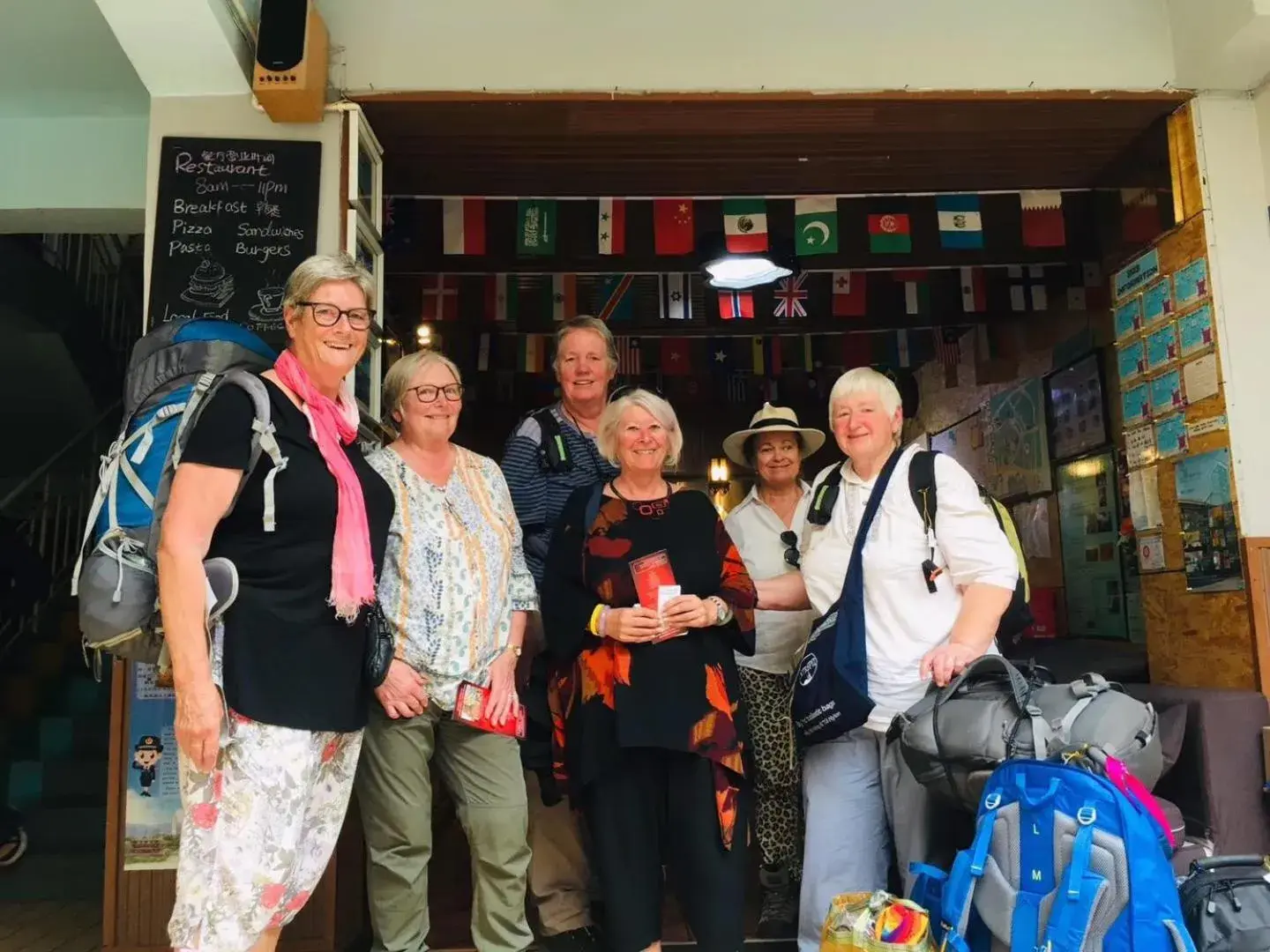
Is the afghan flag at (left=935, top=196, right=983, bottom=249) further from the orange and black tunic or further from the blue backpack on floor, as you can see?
the blue backpack on floor

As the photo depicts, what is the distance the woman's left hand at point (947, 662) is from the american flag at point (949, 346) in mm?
5140

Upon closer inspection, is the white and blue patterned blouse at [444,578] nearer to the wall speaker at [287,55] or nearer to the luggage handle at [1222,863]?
the wall speaker at [287,55]

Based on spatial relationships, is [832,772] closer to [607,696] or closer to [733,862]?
[733,862]

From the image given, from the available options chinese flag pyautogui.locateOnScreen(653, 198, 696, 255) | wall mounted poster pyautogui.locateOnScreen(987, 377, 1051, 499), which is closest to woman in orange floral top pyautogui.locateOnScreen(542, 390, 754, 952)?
chinese flag pyautogui.locateOnScreen(653, 198, 696, 255)

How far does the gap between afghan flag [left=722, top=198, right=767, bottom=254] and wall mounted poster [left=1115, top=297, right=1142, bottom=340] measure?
1.57 m

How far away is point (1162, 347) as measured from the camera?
3.75 metres

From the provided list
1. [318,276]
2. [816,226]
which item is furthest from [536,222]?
[318,276]

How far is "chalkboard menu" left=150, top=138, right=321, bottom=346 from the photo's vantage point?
128 inches

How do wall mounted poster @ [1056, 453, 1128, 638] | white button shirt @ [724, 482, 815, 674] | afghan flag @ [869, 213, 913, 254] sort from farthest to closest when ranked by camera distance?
wall mounted poster @ [1056, 453, 1128, 638] < afghan flag @ [869, 213, 913, 254] < white button shirt @ [724, 482, 815, 674]

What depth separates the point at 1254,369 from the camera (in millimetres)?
3445

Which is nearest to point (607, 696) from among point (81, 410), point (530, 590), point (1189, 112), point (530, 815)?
point (530, 590)

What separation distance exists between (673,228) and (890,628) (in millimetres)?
2629

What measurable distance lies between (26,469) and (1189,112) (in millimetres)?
7787

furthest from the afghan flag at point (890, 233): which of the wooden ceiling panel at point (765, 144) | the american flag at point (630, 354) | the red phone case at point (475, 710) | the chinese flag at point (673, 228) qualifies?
the red phone case at point (475, 710)
